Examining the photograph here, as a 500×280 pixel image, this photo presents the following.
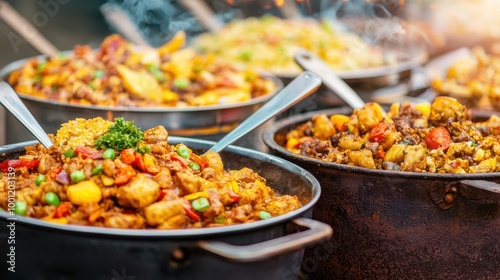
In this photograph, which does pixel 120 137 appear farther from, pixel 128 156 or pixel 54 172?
pixel 54 172

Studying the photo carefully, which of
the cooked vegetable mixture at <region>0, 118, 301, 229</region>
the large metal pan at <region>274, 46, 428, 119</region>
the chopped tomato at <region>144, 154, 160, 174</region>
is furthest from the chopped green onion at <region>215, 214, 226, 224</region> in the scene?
the large metal pan at <region>274, 46, 428, 119</region>

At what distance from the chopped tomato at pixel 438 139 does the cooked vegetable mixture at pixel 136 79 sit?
131 centimetres

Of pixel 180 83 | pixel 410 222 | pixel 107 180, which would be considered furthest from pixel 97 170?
pixel 180 83

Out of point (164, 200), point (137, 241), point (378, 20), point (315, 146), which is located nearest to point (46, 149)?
point (164, 200)

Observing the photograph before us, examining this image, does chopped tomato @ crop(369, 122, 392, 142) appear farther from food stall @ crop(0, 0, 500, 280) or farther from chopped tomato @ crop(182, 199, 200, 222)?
chopped tomato @ crop(182, 199, 200, 222)

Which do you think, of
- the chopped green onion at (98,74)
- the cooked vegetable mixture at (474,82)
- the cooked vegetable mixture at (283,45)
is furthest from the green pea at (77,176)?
the cooked vegetable mixture at (283,45)

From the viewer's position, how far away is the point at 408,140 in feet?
7.73

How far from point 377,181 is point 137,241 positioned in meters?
0.91

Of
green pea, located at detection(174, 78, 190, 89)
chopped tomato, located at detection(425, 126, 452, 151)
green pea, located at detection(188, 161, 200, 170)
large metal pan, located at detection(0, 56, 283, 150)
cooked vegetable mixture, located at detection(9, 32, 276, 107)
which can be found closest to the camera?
green pea, located at detection(188, 161, 200, 170)

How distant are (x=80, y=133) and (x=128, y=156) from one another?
25 centimetres

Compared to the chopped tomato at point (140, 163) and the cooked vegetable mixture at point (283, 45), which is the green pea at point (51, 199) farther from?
the cooked vegetable mixture at point (283, 45)

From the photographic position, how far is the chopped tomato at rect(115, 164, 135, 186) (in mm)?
1687

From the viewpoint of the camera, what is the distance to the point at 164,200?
167 centimetres

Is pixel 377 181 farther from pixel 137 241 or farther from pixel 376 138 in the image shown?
pixel 137 241
